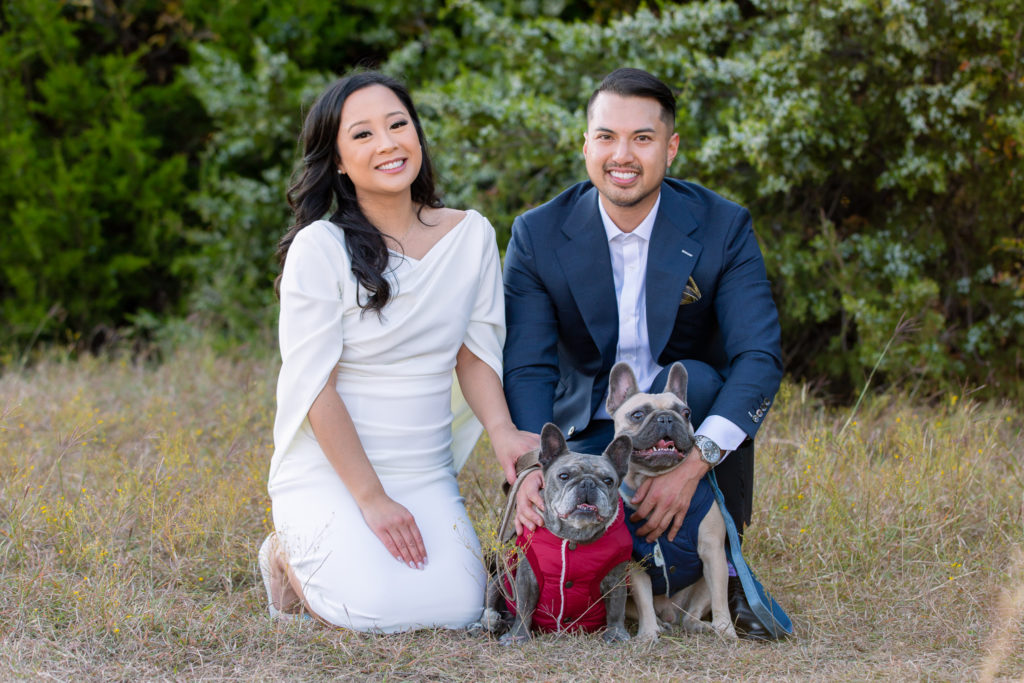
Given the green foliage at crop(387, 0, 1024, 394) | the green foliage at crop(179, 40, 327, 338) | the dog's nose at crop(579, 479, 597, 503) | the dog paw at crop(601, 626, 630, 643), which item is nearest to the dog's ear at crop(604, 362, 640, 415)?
the dog's nose at crop(579, 479, 597, 503)

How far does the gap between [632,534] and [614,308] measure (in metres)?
0.89

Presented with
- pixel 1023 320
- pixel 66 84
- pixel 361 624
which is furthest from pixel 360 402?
pixel 66 84

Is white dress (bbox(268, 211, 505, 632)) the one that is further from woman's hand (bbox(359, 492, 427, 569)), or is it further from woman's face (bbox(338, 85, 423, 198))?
woman's face (bbox(338, 85, 423, 198))

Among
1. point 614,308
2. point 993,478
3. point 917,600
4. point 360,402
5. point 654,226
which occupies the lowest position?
point 917,600

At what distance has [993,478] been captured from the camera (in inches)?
174

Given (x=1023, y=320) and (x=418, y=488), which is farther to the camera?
(x=1023, y=320)

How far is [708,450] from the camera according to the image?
337 cm

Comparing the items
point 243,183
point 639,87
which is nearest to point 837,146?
point 639,87

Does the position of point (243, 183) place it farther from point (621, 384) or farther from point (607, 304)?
point (621, 384)

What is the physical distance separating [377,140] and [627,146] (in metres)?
0.92

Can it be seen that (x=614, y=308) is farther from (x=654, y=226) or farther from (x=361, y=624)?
(x=361, y=624)

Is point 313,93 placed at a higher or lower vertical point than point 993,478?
higher

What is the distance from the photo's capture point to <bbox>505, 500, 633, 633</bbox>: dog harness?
320 centimetres

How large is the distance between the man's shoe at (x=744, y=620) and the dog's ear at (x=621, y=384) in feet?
2.60
